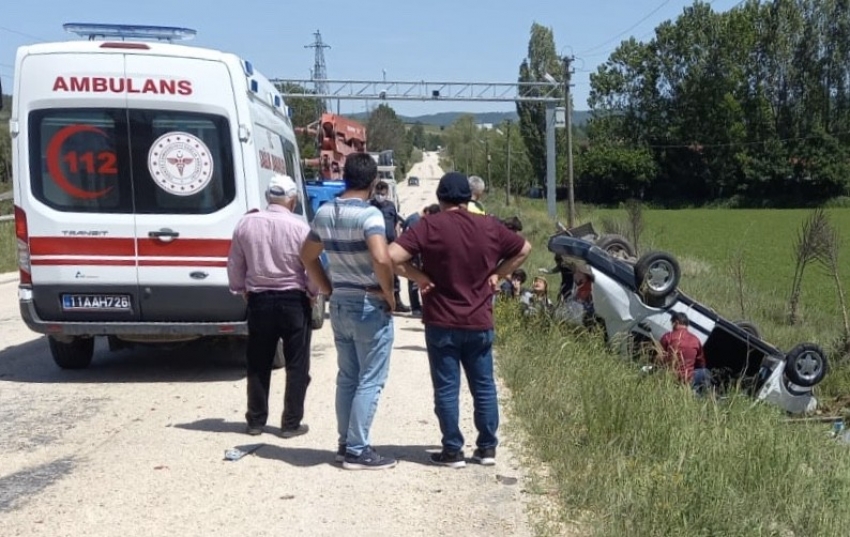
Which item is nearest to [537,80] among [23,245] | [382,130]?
[382,130]

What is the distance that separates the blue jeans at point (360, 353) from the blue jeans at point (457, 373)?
0.29 m

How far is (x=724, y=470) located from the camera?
5.45 meters

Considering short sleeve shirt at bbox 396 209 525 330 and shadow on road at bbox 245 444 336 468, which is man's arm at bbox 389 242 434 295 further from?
shadow on road at bbox 245 444 336 468

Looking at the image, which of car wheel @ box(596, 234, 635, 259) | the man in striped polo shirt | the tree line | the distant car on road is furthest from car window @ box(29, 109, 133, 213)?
the tree line

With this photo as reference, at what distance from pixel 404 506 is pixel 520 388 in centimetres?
291

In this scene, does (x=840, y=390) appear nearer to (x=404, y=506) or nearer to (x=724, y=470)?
(x=724, y=470)

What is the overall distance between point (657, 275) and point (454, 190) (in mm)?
4468

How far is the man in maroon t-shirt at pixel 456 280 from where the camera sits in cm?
586

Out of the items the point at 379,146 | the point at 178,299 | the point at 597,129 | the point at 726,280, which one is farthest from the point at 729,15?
the point at 178,299

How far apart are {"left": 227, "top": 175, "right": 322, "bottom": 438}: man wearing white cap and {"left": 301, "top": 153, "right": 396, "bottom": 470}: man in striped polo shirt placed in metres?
0.74

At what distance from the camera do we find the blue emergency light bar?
944cm

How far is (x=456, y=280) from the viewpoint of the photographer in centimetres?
588

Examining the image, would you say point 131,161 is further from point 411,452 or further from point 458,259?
point 458,259

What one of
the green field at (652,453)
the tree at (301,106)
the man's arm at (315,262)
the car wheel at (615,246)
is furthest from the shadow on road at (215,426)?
the tree at (301,106)
